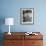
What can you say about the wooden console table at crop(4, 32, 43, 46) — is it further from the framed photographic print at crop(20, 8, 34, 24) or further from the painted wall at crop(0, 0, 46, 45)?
the framed photographic print at crop(20, 8, 34, 24)

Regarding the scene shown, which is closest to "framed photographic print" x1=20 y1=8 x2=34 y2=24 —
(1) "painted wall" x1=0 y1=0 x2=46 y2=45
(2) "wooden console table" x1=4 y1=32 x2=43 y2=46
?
(1) "painted wall" x1=0 y1=0 x2=46 y2=45

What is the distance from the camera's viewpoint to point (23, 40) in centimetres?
394

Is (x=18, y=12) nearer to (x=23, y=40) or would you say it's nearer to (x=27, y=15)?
(x=27, y=15)

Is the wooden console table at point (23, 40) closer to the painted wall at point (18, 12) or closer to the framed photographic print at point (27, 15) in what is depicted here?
the painted wall at point (18, 12)

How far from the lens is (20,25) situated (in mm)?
4523

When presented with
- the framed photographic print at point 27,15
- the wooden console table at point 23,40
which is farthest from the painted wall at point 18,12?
the wooden console table at point 23,40

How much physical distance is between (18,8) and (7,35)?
3.60 feet

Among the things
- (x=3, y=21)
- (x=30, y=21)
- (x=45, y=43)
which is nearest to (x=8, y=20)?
(x=3, y=21)

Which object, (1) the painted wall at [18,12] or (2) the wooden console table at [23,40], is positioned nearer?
(2) the wooden console table at [23,40]

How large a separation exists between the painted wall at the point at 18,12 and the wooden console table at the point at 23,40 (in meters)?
0.61

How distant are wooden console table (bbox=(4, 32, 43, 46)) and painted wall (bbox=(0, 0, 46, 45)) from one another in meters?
0.61

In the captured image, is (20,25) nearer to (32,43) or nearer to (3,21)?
(3,21)

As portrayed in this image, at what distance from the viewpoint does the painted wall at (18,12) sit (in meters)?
4.48

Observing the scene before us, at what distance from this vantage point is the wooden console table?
3918 millimetres
